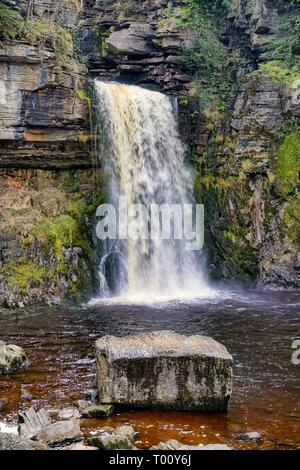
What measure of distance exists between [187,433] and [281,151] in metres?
14.9

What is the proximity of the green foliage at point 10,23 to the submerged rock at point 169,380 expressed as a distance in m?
11.6

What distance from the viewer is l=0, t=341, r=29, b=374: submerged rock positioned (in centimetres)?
923

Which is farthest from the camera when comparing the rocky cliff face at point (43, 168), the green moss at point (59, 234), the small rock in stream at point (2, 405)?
the green moss at point (59, 234)

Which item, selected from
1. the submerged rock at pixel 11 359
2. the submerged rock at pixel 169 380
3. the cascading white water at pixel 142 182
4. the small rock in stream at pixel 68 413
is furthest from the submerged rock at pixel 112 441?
the cascading white water at pixel 142 182

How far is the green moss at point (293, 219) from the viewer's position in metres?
19.2

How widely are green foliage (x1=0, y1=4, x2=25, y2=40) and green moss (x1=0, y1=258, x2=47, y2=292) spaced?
21.4 feet

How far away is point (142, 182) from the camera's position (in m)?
19.2

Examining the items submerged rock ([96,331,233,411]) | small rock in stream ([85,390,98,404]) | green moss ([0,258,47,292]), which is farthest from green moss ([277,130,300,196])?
small rock in stream ([85,390,98,404])

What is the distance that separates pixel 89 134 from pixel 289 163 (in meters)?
7.25

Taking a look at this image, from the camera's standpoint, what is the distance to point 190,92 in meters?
21.5

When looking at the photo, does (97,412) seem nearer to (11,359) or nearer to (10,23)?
(11,359)

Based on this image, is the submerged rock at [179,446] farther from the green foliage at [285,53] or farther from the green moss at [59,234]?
the green foliage at [285,53]
